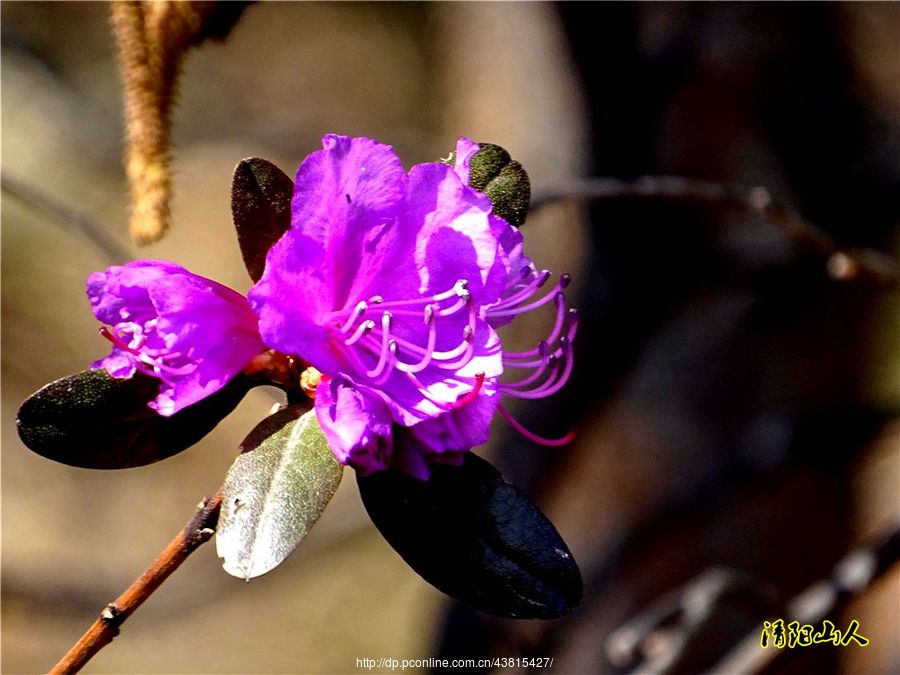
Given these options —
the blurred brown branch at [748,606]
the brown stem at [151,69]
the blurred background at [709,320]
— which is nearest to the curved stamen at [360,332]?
the brown stem at [151,69]

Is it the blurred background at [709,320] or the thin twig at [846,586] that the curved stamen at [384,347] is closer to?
the thin twig at [846,586]

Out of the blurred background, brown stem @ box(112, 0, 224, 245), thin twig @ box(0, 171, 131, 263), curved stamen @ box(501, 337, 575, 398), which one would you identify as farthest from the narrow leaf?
the blurred background

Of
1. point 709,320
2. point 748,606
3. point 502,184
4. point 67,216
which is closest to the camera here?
point 502,184

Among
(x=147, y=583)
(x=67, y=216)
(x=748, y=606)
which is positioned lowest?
(x=748, y=606)

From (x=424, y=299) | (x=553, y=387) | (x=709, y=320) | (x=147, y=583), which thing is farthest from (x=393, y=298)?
(x=709, y=320)

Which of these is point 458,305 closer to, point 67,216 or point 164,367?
point 164,367

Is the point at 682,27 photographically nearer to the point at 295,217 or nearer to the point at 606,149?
the point at 606,149
